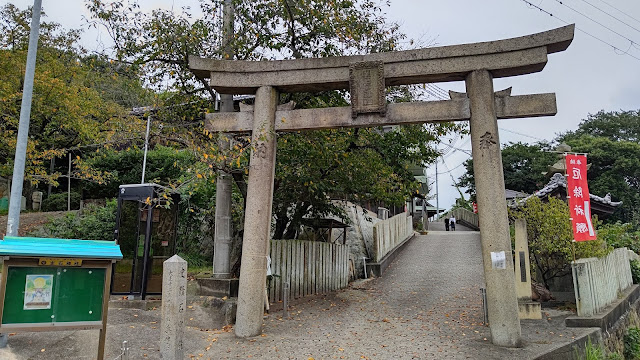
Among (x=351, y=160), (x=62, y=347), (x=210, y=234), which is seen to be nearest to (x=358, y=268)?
(x=210, y=234)

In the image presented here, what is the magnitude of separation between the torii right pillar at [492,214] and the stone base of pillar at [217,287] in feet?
16.7

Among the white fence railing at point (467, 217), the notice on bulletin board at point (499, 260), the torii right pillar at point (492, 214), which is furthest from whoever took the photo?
the white fence railing at point (467, 217)

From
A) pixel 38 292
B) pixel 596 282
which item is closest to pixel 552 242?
pixel 596 282

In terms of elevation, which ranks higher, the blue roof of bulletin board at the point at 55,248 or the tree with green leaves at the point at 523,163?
the tree with green leaves at the point at 523,163

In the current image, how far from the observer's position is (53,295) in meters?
5.57

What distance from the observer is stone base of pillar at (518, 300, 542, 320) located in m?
9.18

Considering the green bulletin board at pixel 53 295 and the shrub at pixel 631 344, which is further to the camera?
the shrub at pixel 631 344

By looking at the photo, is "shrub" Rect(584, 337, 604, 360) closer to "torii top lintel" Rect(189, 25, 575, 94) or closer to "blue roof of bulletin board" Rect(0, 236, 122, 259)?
"torii top lintel" Rect(189, 25, 575, 94)

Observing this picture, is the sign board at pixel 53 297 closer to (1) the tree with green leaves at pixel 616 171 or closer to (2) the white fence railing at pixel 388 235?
(2) the white fence railing at pixel 388 235

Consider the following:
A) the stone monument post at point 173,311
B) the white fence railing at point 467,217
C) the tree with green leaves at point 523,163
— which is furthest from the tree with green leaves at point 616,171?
the stone monument post at point 173,311

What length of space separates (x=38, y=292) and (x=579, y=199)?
10.5 m

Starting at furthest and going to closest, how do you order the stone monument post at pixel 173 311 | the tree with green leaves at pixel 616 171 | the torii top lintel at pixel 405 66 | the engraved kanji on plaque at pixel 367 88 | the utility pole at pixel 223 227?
the tree with green leaves at pixel 616 171
the utility pole at pixel 223 227
the engraved kanji on plaque at pixel 367 88
the torii top lintel at pixel 405 66
the stone monument post at pixel 173 311

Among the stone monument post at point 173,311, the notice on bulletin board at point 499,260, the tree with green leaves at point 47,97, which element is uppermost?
the tree with green leaves at point 47,97

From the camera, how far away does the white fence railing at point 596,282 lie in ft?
29.3
